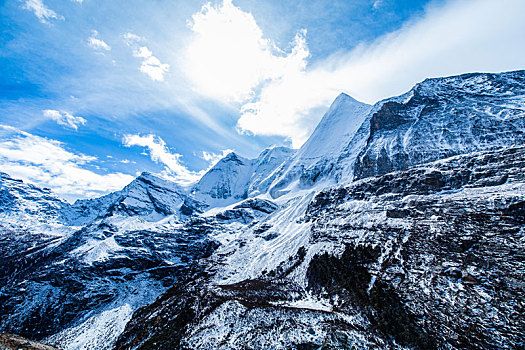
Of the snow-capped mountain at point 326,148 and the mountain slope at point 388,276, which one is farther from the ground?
the snow-capped mountain at point 326,148

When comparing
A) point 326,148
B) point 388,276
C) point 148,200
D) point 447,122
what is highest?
point 148,200

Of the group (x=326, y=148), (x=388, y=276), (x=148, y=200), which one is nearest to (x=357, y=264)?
(x=388, y=276)

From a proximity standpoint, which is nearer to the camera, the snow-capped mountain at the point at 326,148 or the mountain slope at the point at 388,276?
the mountain slope at the point at 388,276

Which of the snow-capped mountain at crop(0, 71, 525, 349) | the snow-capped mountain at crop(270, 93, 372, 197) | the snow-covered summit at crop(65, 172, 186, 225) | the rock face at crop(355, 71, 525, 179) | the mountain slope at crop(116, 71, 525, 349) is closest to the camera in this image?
the mountain slope at crop(116, 71, 525, 349)

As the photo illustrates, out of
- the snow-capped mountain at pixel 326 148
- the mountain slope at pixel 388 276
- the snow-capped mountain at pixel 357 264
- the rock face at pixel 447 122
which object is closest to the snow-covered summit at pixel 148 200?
the snow-capped mountain at pixel 357 264

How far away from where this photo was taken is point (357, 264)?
28453 mm

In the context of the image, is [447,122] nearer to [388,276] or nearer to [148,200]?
[388,276]

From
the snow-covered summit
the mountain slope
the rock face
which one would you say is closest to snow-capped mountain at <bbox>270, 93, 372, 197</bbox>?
the rock face

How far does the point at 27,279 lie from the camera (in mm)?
64938

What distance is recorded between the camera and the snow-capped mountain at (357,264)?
18.0m

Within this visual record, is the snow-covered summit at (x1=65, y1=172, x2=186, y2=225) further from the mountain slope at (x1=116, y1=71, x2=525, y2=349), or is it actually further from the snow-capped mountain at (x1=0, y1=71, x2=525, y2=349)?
the mountain slope at (x1=116, y1=71, x2=525, y2=349)

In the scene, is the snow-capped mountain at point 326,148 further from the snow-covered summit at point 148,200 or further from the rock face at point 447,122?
the snow-covered summit at point 148,200

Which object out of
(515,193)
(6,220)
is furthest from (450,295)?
(6,220)

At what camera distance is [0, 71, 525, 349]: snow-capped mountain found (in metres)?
18.0
